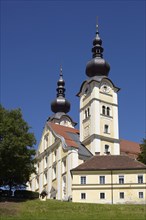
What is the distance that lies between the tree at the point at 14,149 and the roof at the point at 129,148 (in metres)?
26.2

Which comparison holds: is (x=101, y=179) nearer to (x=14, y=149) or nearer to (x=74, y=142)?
(x=14, y=149)

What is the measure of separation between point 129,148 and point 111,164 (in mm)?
24859

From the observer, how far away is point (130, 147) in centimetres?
8100

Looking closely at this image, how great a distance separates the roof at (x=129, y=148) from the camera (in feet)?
255

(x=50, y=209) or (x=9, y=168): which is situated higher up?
(x=9, y=168)

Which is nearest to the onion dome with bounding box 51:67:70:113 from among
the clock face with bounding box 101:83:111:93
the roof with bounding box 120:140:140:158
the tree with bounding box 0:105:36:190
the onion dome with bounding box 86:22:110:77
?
the roof with bounding box 120:140:140:158

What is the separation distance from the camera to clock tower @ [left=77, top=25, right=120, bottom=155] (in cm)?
7100

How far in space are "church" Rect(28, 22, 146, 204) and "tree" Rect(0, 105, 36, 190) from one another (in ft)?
18.8

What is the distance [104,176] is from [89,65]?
26.9m

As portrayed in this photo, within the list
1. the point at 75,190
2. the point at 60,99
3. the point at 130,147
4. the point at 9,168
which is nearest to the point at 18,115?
the point at 9,168

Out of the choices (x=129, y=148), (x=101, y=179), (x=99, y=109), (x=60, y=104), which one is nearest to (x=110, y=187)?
(x=101, y=179)

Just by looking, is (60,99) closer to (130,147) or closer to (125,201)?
(130,147)

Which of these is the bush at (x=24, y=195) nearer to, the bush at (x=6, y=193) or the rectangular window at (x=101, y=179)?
the bush at (x=6, y=193)

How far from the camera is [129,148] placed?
80.2m
